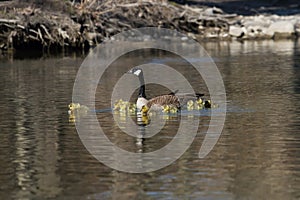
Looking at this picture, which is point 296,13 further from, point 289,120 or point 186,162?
point 186,162

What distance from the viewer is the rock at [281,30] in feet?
128

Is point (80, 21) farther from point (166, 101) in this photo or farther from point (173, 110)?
point (173, 110)

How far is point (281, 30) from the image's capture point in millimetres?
39125

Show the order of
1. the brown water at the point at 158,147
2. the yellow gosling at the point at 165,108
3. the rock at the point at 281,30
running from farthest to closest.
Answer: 1. the rock at the point at 281,30
2. the yellow gosling at the point at 165,108
3. the brown water at the point at 158,147

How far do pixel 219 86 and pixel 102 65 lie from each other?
6.67 m

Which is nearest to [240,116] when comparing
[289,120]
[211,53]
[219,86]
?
[289,120]

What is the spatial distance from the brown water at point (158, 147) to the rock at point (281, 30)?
653 inches

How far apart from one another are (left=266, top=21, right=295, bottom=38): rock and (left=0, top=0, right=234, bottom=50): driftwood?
12.7ft

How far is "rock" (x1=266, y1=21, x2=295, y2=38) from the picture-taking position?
1533 inches

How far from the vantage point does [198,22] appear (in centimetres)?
3891

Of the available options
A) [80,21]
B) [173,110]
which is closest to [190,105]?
[173,110]

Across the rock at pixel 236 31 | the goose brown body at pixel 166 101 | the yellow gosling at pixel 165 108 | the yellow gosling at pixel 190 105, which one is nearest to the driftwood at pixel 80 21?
the rock at pixel 236 31

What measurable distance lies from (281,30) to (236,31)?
6.16ft

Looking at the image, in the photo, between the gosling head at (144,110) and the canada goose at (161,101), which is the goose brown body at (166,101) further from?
the gosling head at (144,110)
